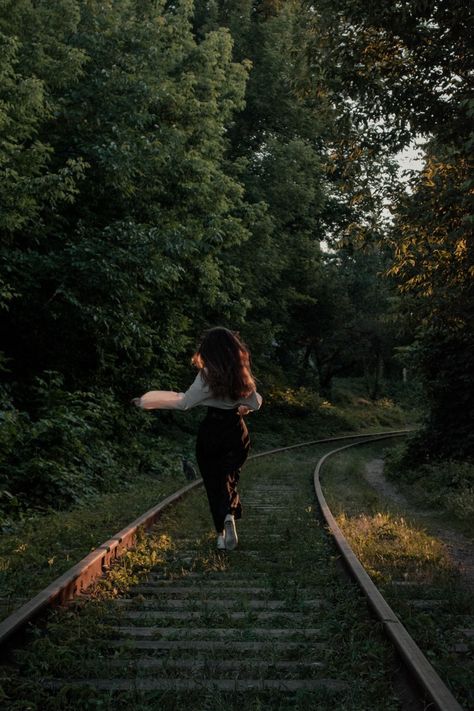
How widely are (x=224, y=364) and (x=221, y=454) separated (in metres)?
0.92

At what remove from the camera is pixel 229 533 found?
6578mm

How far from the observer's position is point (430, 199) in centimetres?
902

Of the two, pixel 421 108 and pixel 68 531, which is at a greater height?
pixel 421 108

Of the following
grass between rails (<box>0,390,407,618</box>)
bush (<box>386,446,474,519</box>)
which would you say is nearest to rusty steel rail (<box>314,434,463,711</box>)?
grass between rails (<box>0,390,407,618</box>)

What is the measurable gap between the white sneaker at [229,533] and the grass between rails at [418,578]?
1132mm

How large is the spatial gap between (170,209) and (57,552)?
10.5m

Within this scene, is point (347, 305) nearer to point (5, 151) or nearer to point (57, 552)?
point (5, 151)

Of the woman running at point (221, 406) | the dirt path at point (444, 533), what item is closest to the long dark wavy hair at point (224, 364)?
the woman running at point (221, 406)

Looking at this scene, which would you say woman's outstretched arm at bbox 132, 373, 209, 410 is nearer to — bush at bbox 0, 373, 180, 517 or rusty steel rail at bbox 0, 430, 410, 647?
rusty steel rail at bbox 0, 430, 410, 647

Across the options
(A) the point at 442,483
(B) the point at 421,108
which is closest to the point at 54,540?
(B) the point at 421,108

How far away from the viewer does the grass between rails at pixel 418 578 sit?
381 cm

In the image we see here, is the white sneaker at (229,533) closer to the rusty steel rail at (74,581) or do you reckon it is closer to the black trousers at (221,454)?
the black trousers at (221,454)

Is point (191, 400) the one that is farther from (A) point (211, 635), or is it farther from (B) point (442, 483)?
(B) point (442, 483)

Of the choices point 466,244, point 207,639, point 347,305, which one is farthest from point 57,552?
point 347,305
